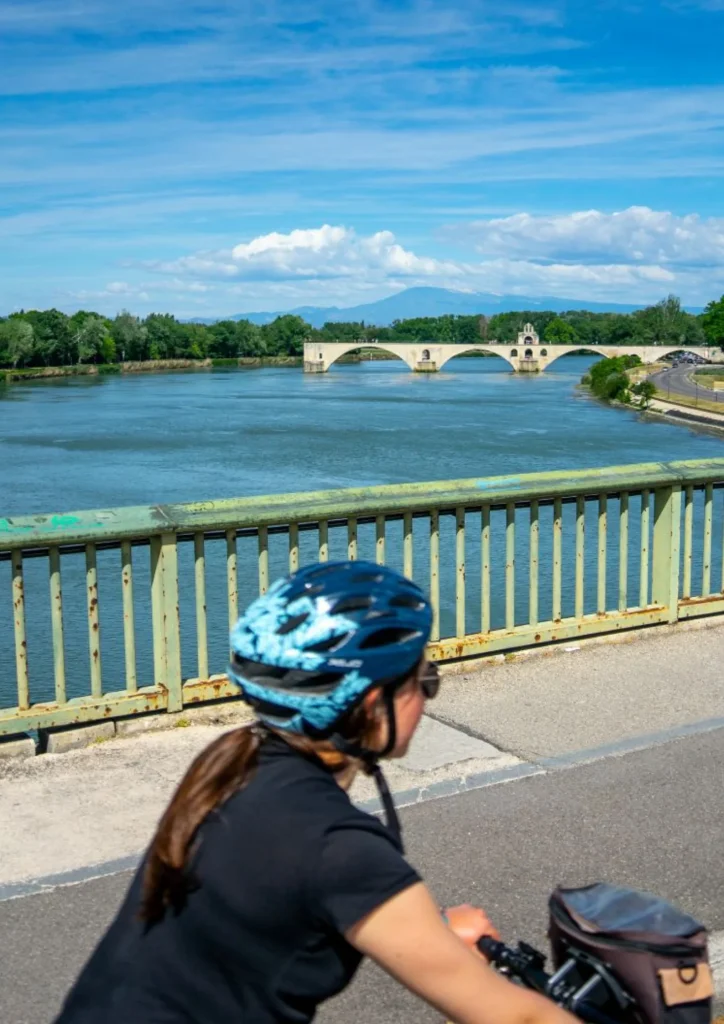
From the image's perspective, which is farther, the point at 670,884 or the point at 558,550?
the point at 558,550

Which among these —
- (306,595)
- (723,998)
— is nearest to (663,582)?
(723,998)

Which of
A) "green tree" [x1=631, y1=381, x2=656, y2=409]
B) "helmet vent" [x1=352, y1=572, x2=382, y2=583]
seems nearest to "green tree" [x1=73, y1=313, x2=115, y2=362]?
"green tree" [x1=631, y1=381, x2=656, y2=409]

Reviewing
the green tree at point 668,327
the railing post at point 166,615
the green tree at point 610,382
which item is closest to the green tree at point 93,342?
the green tree at point 610,382

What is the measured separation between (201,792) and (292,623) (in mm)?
263

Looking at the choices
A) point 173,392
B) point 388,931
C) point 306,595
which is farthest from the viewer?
point 173,392

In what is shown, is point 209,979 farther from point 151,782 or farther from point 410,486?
point 410,486

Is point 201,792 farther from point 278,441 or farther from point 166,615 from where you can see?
point 278,441

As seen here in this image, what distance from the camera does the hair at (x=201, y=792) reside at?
169 centimetres

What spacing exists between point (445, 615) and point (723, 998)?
13.1 m

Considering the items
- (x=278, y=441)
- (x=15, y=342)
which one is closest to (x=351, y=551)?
(x=278, y=441)

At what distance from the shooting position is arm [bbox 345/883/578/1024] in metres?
1.60

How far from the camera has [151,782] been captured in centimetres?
488

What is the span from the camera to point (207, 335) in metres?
148

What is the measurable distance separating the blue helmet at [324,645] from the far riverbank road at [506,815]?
179 cm
